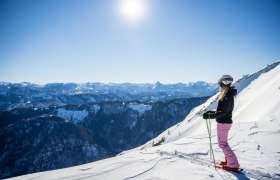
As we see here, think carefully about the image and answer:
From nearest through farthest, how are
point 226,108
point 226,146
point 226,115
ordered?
point 226,108, point 226,115, point 226,146

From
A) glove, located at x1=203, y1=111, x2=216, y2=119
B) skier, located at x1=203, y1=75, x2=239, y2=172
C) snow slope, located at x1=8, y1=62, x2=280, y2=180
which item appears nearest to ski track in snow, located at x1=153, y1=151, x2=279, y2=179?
snow slope, located at x1=8, y1=62, x2=280, y2=180

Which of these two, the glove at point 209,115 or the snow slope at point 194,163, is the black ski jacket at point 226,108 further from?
the snow slope at point 194,163

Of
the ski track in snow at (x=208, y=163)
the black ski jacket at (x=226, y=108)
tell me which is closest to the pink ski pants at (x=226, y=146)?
the black ski jacket at (x=226, y=108)

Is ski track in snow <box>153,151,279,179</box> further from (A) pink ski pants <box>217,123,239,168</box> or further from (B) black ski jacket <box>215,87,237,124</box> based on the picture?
(B) black ski jacket <box>215,87,237,124</box>

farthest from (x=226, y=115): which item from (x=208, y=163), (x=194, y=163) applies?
(x=194, y=163)

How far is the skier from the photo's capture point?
9.16 meters

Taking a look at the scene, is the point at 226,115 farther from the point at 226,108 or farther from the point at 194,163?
the point at 194,163

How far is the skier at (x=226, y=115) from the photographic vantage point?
30.0 feet

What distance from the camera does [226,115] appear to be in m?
9.27

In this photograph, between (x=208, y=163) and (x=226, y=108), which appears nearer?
(x=226, y=108)

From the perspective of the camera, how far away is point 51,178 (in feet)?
29.8

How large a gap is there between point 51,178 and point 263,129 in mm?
11052

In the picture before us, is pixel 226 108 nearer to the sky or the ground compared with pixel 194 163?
nearer to the sky

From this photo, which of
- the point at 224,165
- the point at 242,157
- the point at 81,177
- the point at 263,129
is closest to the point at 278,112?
the point at 263,129
